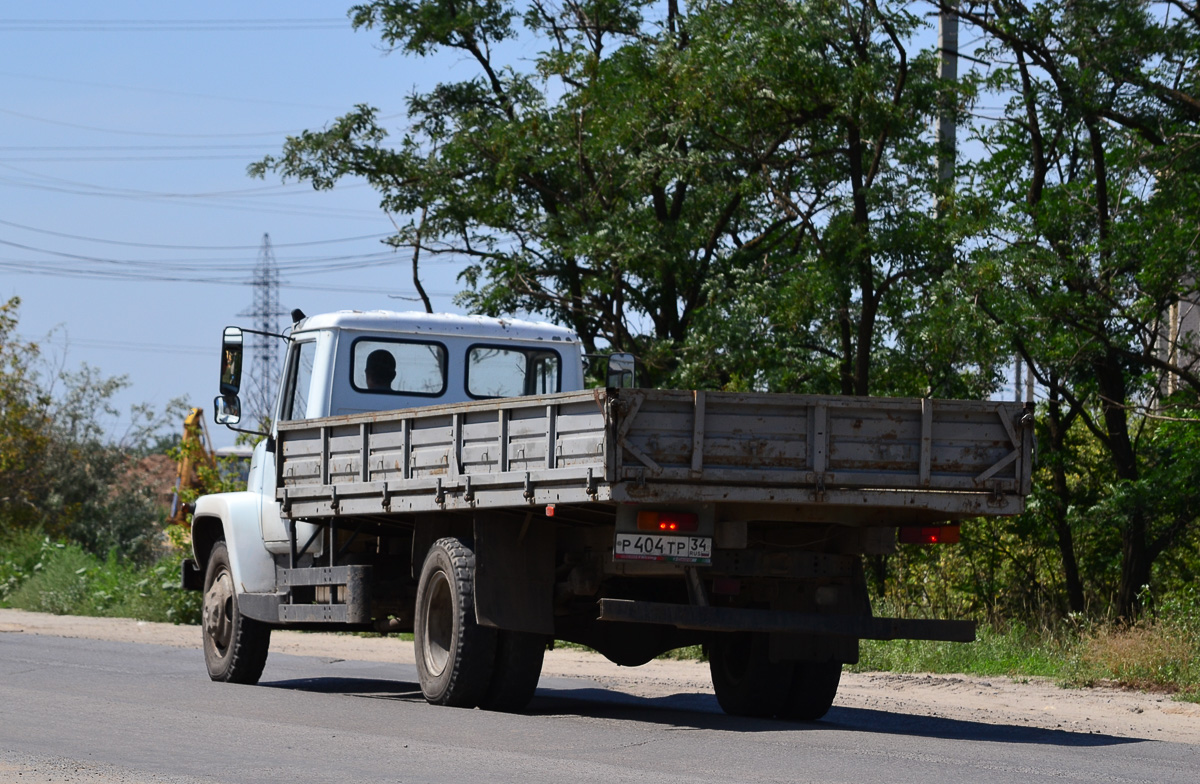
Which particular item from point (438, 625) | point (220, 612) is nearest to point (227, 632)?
point (220, 612)

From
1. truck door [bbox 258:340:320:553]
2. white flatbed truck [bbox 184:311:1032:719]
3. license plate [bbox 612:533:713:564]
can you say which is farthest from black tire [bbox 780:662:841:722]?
truck door [bbox 258:340:320:553]

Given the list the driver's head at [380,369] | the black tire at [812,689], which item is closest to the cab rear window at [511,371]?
the driver's head at [380,369]

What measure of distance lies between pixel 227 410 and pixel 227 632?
77.3 inches

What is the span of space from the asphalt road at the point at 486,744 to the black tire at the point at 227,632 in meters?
0.35

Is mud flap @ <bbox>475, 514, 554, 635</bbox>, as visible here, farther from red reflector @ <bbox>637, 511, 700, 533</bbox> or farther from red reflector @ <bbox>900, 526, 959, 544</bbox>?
red reflector @ <bbox>900, 526, 959, 544</bbox>

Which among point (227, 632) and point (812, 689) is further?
point (227, 632)

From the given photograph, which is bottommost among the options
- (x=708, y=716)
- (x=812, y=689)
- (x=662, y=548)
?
(x=708, y=716)

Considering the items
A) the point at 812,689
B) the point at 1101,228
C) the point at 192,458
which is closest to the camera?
the point at 812,689

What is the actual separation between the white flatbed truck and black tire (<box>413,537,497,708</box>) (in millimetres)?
17

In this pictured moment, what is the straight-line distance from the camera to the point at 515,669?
10.3 meters

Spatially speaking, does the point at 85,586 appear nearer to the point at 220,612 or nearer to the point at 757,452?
the point at 220,612

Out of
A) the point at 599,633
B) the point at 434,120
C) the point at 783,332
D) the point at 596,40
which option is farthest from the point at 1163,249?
the point at 434,120

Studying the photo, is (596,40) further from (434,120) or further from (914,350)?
(914,350)

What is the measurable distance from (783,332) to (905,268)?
2.25 meters
